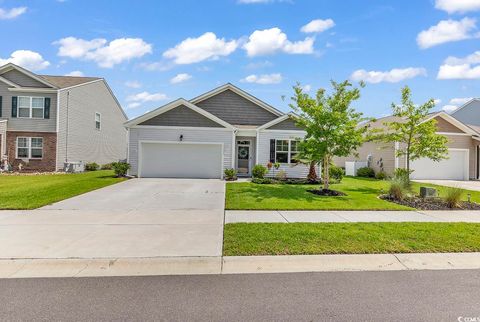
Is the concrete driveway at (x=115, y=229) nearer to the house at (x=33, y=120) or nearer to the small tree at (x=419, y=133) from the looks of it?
the small tree at (x=419, y=133)

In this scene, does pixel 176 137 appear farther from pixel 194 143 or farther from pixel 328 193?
pixel 328 193

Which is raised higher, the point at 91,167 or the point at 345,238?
the point at 91,167

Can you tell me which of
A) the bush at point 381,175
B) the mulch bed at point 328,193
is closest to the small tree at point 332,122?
the mulch bed at point 328,193

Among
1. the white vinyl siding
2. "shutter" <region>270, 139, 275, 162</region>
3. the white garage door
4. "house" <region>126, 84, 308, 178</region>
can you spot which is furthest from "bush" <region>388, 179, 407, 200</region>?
the white garage door

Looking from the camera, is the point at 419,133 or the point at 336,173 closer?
the point at 419,133

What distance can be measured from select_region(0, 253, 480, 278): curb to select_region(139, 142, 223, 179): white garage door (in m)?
14.3

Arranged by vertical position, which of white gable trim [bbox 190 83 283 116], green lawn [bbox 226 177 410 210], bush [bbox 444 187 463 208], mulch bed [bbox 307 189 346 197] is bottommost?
green lawn [bbox 226 177 410 210]

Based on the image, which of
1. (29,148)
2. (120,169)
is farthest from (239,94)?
(29,148)

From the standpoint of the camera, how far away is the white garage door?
1908 cm

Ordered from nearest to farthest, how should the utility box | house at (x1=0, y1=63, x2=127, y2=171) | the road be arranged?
the road < the utility box < house at (x1=0, y1=63, x2=127, y2=171)

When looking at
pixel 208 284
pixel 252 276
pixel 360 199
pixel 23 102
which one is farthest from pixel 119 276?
pixel 23 102

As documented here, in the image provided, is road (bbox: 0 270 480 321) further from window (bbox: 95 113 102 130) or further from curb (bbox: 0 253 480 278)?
window (bbox: 95 113 102 130)

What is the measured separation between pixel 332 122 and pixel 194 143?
8.95 metres

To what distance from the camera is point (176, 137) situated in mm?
19031
